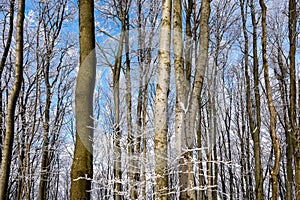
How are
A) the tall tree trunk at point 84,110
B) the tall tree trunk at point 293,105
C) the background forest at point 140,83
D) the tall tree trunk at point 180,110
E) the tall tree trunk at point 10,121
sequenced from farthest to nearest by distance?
the tall tree trunk at point 293,105
the tall tree trunk at point 10,121
the tall tree trunk at point 180,110
the background forest at point 140,83
the tall tree trunk at point 84,110

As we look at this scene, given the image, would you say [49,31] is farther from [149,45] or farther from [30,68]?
[149,45]

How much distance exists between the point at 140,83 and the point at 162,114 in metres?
6.57

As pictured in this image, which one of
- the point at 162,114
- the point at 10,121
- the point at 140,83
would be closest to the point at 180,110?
the point at 162,114

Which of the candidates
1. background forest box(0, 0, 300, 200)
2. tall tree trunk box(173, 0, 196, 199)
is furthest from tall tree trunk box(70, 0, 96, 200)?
tall tree trunk box(173, 0, 196, 199)

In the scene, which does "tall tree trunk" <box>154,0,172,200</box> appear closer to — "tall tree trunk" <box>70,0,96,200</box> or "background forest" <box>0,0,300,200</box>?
"background forest" <box>0,0,300,200</box>

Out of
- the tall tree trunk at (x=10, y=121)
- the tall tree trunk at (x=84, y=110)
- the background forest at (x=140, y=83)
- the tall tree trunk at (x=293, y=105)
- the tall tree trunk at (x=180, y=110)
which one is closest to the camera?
the tall tree trunk at (x=84, y=110)

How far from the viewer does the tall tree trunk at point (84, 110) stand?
12.0 ft

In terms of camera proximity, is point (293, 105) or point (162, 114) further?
point (293, 105)

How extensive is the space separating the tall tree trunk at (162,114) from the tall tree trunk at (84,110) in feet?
2.52

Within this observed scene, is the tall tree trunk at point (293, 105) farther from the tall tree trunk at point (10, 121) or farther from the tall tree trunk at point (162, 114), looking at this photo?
the tall tree trunk at point (10, 121)

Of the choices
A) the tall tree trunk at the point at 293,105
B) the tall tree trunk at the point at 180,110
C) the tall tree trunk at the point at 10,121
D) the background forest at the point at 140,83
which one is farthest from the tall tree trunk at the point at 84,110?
the tall tree trunk at the point at 293,105

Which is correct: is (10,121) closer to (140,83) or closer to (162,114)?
(162,114)

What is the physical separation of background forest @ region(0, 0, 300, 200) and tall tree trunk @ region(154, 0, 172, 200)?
0.01 meters

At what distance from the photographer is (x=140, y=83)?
10.4 meters
